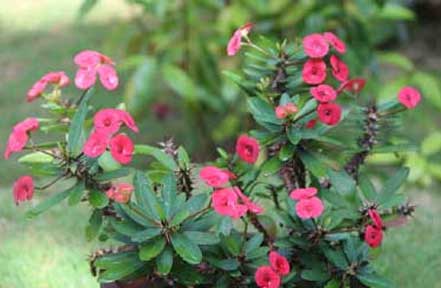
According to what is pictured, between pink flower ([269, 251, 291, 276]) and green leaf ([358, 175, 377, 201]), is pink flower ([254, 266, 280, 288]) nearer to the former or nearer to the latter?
pink flower ([269, 251, 291, 276])

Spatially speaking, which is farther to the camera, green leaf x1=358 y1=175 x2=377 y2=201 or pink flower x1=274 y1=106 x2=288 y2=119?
green leaf x1=358 y1=175 x2=377 y2=201

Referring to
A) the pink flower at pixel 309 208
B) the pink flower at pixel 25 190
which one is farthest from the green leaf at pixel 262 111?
the pink flower at pixel 25 190

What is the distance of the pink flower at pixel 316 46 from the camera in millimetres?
2340

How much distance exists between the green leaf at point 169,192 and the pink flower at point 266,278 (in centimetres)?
24

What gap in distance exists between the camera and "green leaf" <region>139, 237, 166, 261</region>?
2.13 meters

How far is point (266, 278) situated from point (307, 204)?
0.19 m

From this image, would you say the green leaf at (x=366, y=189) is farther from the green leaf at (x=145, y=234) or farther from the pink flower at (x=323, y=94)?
the green leaf at (x=145, y=234)

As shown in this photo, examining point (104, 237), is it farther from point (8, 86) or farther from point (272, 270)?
point (8, 86)

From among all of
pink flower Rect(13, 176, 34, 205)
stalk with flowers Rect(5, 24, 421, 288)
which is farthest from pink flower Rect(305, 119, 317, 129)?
pink flower Rect(13, 176, 34, 205)

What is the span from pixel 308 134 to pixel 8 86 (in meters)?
3.86

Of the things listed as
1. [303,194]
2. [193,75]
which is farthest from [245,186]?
[193,75]

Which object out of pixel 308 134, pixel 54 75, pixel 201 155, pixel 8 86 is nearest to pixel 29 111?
pixel 8 86

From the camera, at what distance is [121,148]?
2191 mm

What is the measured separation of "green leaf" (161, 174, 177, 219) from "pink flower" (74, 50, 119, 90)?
29 cm
